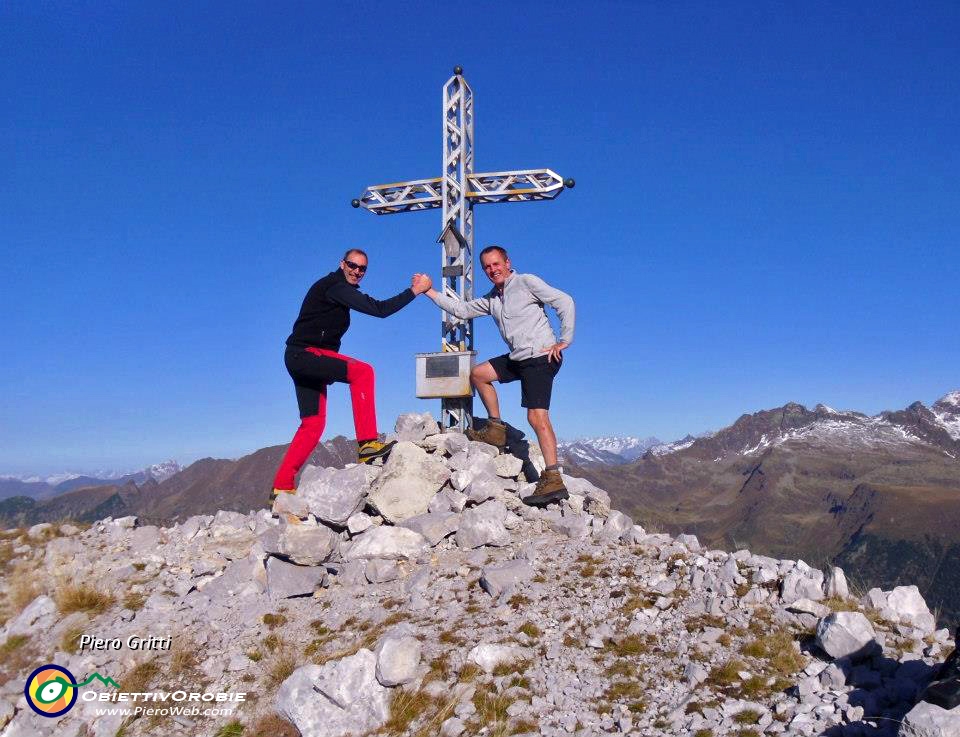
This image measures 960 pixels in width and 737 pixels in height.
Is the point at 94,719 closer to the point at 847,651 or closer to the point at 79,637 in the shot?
the point at 79,637

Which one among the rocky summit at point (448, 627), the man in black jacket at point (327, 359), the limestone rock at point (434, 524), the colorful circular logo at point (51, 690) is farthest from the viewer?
the man in black jacket at point (327, 359)

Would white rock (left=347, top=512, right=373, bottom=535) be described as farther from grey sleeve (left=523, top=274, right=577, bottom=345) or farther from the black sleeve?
grey sleeve (left=523, top=274, right=577, bottom=345)

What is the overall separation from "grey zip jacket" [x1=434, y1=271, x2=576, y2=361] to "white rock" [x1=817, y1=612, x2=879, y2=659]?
5.53 metres

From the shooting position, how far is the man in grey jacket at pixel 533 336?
33.0ft

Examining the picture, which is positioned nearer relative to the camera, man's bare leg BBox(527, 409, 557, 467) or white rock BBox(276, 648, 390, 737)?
white rock BBox(276, 648, 390, 737)

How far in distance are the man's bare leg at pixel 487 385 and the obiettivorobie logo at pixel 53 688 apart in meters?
6.85

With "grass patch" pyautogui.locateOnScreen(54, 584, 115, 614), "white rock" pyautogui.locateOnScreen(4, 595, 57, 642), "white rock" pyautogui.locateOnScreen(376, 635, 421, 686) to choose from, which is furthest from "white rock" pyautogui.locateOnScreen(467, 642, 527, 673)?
"white rock" pyautogui.locateOnScreen(4, 595, 57, 642)

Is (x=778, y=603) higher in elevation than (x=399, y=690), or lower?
higher

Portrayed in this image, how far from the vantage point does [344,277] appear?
33.9 ft

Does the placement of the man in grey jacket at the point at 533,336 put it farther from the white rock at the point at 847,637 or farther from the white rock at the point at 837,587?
the white rock at the point at 847,637

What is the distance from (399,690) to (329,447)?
641 feet

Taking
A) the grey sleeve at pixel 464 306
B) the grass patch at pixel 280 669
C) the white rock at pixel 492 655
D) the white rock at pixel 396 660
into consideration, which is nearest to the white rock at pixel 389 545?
the grass patch at pixel 280 669

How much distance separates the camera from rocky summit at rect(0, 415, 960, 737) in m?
5.35

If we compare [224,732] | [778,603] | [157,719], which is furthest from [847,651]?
[157,719]
